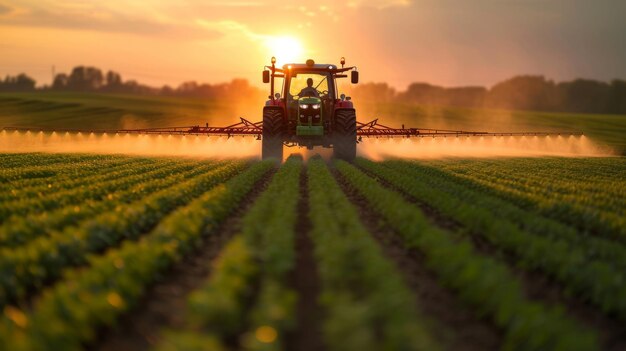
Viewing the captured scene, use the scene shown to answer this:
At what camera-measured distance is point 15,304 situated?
6.34 meters

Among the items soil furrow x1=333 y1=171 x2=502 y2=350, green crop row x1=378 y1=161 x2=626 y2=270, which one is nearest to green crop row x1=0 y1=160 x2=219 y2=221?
soil furrow x1=333 y1=171 x2=502 y2=350

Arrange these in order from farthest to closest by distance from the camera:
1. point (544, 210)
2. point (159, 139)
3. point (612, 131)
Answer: point (612, 131)
point (159, 139)
point (544, 210)

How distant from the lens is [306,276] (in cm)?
726

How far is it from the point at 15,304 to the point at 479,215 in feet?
22.2

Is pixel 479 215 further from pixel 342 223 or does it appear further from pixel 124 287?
pixel 124 287

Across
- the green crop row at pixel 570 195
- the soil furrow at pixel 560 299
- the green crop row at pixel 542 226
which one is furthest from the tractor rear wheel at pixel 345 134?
the soil furrow at pixel 560 299

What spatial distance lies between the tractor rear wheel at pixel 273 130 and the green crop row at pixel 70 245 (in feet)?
35.7

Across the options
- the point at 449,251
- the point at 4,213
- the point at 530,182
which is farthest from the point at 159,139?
the point at 449,251

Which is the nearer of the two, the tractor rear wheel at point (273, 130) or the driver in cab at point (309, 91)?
the tractor rear wheel at point (273, 130)

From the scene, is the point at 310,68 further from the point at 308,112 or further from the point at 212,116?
the point at 212,116

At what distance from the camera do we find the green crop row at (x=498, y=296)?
5051 mm

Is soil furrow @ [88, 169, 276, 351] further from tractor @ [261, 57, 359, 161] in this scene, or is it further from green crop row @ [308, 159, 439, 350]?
tractor @ [261, 57, 359, 161]

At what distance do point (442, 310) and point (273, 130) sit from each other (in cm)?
1730

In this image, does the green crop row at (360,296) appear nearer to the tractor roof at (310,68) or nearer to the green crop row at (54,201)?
the green crop row at (54,201)
